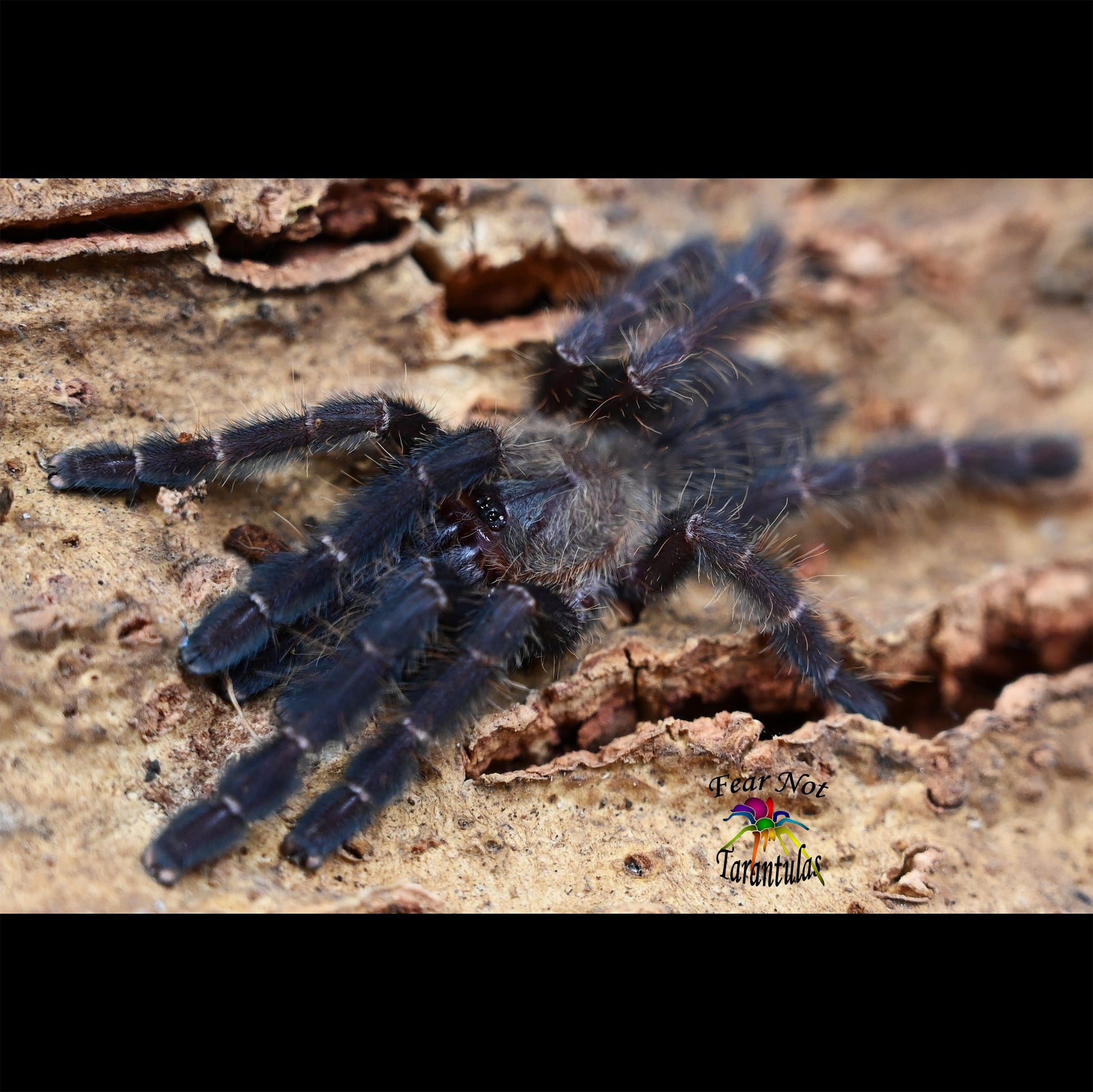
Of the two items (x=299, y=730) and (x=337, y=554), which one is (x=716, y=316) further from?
(x=299, y=730)

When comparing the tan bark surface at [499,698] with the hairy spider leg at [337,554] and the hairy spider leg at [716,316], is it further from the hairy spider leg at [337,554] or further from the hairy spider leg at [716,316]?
the hairy spider leg at [716,316]

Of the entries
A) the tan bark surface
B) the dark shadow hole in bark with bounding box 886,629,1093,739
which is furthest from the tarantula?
the dark shadow hole in bark with bounding box 886,629,1093,739

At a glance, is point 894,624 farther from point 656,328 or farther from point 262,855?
point 262,855

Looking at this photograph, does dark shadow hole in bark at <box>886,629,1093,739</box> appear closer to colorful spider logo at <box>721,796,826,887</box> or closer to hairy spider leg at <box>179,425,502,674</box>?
colorful spider logo at <box>721,796,826,887</box>

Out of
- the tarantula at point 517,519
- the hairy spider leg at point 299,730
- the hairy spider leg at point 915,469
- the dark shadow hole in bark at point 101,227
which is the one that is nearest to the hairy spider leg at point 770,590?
the tarantula at point 517,519

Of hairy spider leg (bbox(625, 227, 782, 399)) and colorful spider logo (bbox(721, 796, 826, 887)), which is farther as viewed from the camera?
hairy spider leg (bbox(625, 227, 782, 399))
